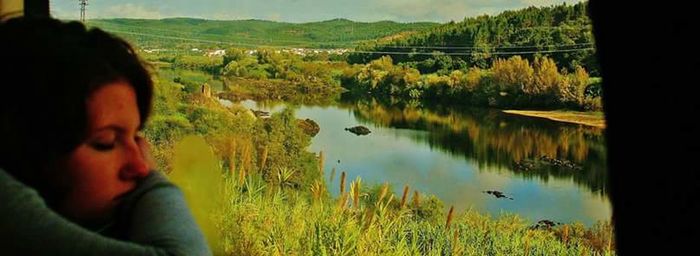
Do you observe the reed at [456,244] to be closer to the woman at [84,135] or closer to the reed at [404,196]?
the reed at [404,196]

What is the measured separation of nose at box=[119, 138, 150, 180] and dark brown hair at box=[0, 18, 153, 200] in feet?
0.11

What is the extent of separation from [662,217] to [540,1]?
1842 mm

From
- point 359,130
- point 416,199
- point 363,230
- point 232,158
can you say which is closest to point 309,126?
point 359,130

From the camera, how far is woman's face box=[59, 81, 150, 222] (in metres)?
0.48

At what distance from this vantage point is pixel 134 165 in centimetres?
49

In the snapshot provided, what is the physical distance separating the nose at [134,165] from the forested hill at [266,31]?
1490mm

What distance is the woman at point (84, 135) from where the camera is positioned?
47 cm

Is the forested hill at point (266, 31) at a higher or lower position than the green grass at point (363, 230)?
higher

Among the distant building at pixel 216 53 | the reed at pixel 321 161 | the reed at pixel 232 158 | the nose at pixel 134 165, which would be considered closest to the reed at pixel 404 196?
the reed at pixel 321 161

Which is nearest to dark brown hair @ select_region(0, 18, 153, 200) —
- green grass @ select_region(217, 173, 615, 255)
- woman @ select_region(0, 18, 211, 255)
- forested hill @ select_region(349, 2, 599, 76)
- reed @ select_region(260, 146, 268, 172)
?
woman @ select_region(0, 18, 211, 255)

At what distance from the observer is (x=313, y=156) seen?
2248mm

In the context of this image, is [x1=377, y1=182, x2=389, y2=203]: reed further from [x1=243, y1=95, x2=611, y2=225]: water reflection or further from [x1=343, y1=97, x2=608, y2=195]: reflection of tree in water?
A: [x1=343, y1=97, x2=608, y2=195]: reflection of tree in water

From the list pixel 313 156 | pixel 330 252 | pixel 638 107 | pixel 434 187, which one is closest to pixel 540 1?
pixel 434 187

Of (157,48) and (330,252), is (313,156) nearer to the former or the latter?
(330,252)
